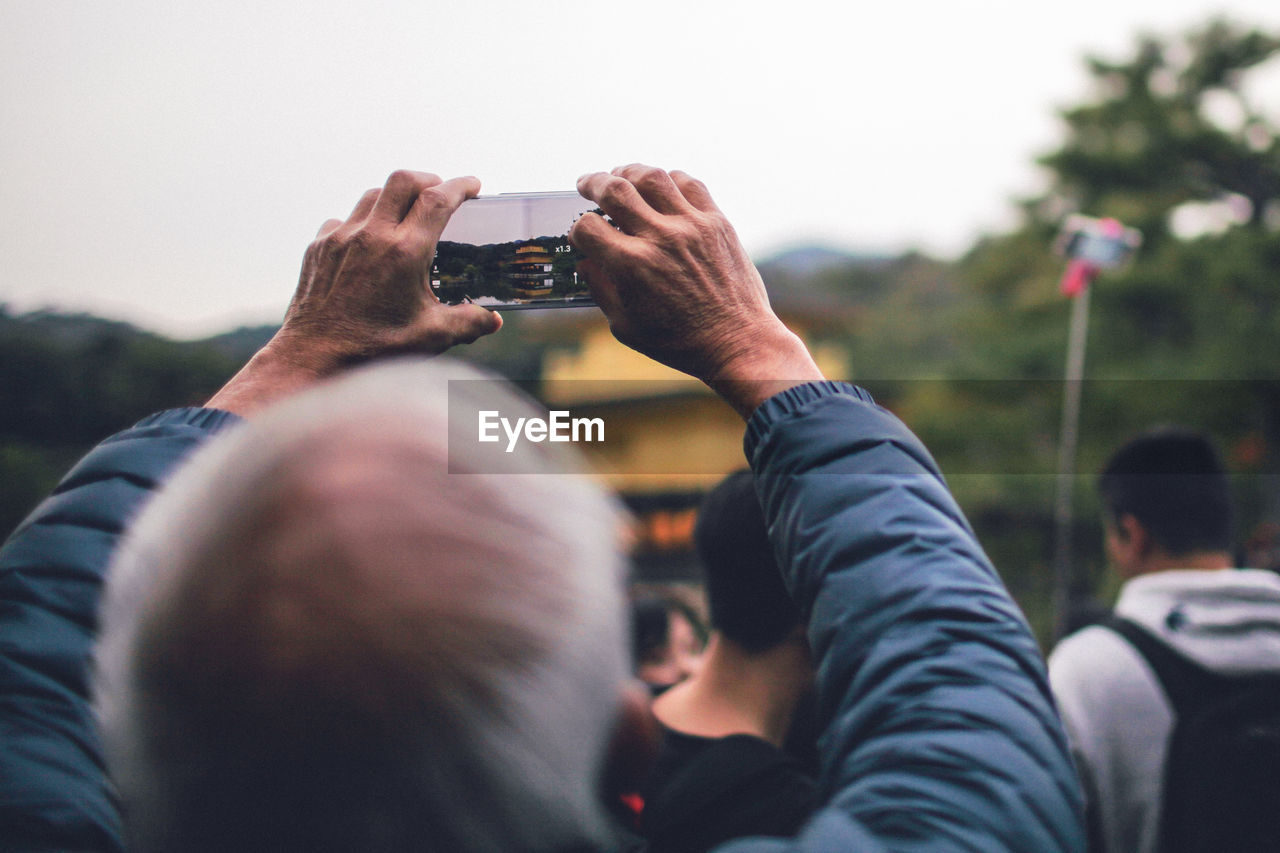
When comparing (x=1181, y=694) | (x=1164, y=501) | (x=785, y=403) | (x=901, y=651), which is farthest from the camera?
(x=1164, y=501)

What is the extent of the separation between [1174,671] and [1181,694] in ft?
0.15

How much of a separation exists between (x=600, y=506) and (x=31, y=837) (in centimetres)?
41

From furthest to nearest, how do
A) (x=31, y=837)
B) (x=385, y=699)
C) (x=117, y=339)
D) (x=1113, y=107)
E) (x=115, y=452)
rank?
(x=1113, y=107)
(x=117, y=339)
(x=115, y=452)
(x=31, y=837)
(x=385, y=699)

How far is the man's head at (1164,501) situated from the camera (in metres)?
2.11

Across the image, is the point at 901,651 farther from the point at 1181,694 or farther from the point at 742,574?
the point at 1181,694

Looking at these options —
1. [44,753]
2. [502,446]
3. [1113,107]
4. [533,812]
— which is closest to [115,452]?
[44,753]

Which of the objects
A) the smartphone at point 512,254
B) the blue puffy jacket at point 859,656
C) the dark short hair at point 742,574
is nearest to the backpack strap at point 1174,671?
the dark short hair at point 742,574

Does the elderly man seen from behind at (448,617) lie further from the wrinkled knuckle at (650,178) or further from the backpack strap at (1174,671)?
the backpack strap at (1174,671)

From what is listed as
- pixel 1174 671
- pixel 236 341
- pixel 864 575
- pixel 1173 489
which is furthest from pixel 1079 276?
pixel 864 575

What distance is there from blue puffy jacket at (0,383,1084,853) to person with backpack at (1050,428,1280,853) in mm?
1363

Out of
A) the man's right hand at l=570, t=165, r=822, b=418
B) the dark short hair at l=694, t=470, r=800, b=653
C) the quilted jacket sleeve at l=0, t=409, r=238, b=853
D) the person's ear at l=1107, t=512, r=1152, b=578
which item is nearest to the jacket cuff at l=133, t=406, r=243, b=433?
the quilted jacket sleeve at l=0, t=409, r=238, b=853

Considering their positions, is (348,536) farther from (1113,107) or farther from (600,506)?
(1113,107)

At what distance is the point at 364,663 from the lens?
45 centimetres

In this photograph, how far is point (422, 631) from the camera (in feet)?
1.50
